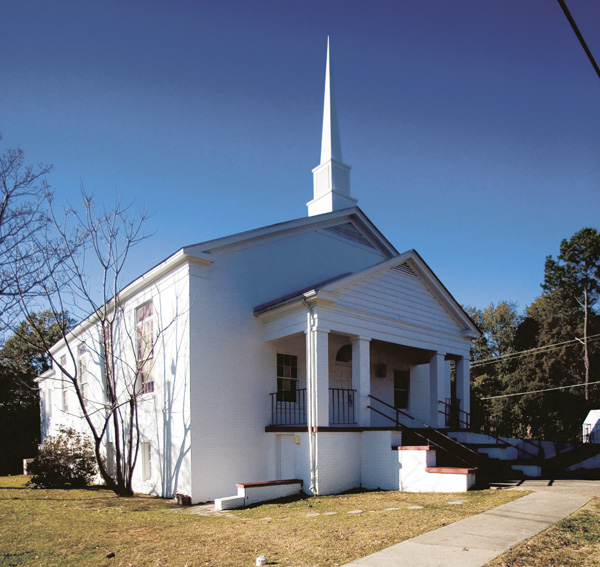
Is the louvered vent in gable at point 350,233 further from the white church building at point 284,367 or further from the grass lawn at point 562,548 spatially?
the grass lawn at point 562,548

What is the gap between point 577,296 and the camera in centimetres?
3850

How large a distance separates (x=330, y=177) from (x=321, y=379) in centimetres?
852

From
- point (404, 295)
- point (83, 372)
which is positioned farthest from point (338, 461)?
point (83, 372)

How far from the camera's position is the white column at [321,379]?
506 inches

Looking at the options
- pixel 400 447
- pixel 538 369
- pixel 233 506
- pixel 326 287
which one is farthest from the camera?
pixel 538 369

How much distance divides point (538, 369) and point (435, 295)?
2133 centimetres

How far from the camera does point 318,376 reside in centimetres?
1311

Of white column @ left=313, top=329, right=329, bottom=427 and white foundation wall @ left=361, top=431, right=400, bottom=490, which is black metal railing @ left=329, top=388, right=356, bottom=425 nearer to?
white foundation wall @ left=361, top=431, right=400, bottom=490

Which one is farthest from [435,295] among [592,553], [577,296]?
[577,296]

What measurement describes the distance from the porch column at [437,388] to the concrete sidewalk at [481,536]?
268 inches

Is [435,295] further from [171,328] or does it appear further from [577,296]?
[577,296]

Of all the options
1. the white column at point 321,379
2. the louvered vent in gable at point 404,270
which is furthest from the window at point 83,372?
the louvered vent in gable at point 404,270

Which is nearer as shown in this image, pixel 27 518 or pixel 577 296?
pixel 27 518

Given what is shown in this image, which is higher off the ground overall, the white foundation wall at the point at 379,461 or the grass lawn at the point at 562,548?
the grass lawn at the point at 562,548
